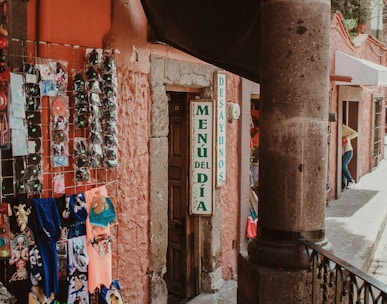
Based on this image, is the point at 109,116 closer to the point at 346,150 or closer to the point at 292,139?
the point at 292,139

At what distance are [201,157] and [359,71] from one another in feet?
22.8

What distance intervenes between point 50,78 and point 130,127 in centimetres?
122

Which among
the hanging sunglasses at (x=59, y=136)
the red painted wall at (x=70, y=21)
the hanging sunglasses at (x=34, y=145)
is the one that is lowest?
the hanging sunglasses at (x=34, y=145)

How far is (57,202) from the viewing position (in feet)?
15.7

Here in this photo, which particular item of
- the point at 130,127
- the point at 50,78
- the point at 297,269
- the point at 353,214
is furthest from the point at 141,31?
the point at 353,214

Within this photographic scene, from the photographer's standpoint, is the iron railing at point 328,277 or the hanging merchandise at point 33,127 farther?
the hanging merchandise at point 33,127

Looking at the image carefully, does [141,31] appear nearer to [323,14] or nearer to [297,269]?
[323,14]

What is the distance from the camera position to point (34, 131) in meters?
4.55

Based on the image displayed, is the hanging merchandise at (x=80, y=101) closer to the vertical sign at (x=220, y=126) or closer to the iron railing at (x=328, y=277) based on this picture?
the iron railing at (x=328, y=277)

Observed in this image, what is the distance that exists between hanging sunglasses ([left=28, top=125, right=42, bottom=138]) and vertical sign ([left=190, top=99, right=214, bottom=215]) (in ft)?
8.78

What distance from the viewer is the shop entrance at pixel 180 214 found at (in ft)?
23.7

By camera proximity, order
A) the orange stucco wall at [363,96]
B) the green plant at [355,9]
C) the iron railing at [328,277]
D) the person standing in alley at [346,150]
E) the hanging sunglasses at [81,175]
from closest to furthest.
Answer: the iron railing at [328,277] < the hanging sunglasses at [81,175] < the orange stucco wall at [363,96] < the person standing in alley at [346,150] < the green plant at [355,9]

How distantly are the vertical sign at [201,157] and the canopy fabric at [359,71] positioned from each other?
246 inches

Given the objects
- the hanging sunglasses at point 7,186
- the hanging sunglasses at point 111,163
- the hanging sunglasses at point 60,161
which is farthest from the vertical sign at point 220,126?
the hanging sunglasses at point 7,186
